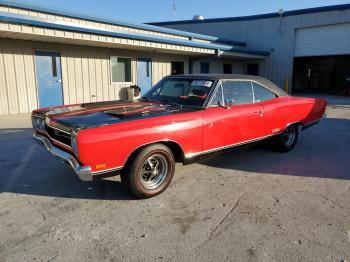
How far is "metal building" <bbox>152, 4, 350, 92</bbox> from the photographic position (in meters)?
19.4

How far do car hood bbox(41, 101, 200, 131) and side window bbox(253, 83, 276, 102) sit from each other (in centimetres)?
150

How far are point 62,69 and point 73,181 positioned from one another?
8.20 meters

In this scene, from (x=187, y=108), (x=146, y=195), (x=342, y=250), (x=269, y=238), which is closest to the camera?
(x=342, y=250)

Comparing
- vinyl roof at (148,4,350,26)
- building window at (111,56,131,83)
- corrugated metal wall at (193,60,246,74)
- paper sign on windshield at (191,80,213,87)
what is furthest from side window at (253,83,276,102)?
vinyl roof at (148,4,350,26)

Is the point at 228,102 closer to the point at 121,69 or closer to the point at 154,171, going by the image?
the point at 154,171

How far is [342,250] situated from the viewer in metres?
2.65

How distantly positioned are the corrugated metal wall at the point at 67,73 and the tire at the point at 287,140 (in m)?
8.77

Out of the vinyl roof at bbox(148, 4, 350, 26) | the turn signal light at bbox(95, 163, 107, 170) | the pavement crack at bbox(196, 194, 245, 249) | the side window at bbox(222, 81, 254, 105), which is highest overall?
the vinyl roof at bbox(148, 4, 350, 26)

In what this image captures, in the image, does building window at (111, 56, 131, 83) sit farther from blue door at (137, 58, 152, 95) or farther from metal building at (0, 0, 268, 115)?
blue door at (137, 58, 152, 95)

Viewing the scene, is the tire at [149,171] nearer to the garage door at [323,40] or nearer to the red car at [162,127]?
the red car at [162,127]

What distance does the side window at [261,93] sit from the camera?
5.08 meters

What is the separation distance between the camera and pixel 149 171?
372 cm

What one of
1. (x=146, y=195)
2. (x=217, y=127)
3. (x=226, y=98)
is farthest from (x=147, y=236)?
(x=226, y=98)

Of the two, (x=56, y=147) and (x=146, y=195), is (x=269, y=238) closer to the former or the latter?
(x=146, y=195)
